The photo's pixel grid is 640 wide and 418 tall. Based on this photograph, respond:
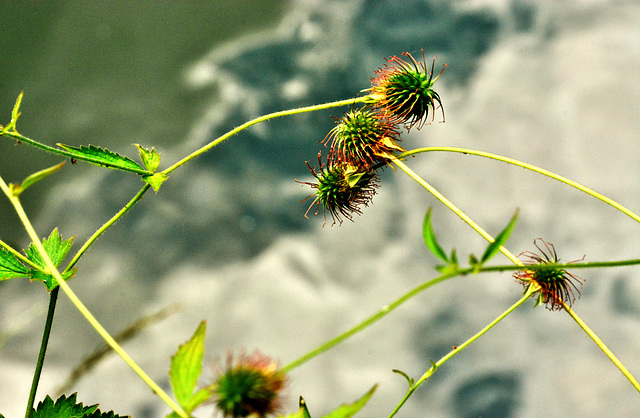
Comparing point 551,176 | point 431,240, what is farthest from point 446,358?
point 551,176

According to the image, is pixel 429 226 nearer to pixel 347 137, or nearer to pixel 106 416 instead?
pixel 347 137

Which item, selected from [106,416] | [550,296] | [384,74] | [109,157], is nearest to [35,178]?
[109,157]

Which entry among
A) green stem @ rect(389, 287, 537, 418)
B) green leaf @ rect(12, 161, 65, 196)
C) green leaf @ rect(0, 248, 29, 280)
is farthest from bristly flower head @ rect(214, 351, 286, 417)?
green leaf @ rect(0, 248, 29, 280)

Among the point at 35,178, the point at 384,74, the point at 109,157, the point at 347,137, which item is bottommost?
the point at 35,178

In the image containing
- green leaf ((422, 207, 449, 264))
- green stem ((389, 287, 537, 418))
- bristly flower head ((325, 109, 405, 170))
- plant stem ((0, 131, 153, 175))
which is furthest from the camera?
bristly flower head ((325, 109, 405, 170))

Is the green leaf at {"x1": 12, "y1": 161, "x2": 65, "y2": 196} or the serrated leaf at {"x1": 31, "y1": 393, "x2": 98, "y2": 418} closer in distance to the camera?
the green leaf at {"x1": 12, "y1": 161, "x2": 65, "y2": 196}

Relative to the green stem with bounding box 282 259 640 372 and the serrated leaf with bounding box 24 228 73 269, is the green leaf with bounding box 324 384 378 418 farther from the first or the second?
the serrated leaf with bounding box 24 228 73 269

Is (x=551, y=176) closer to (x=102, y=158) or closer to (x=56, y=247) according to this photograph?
(x=102, y=158)
